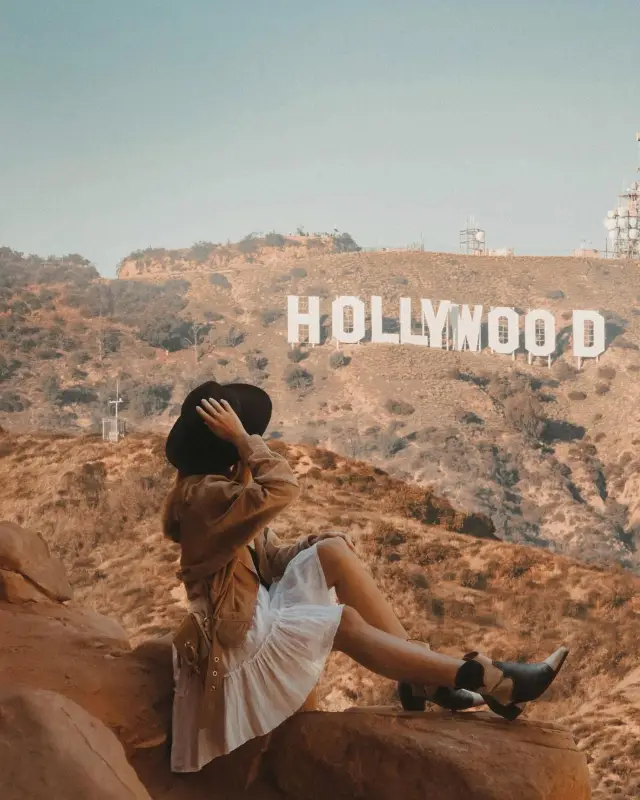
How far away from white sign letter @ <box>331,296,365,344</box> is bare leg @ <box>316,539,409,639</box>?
38.8ft

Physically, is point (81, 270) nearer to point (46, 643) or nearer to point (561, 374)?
point (561, 374)

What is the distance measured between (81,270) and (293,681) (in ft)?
41.4

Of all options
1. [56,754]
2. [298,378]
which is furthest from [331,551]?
[298,378]

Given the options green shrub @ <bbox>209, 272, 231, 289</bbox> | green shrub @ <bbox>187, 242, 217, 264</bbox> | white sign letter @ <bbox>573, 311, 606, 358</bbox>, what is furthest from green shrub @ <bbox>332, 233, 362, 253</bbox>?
white sign letter @ <bbox>573, 311, 606, 358</bbox>

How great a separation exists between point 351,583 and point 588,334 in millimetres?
13415

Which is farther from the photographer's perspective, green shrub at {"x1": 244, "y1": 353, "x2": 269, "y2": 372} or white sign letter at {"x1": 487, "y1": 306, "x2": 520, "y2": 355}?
white sign letter at {"x1": 487, "y1": 306, "x2": 520, "y2": 355}

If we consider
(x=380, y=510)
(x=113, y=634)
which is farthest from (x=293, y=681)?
(x=380, y=510)

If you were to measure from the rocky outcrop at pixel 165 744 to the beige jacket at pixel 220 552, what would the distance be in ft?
0.85

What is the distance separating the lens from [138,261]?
15.4m

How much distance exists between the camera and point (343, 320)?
15.2 metres

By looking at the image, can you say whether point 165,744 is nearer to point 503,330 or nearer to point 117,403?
point 117,403

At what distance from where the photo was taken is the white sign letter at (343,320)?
15.0m

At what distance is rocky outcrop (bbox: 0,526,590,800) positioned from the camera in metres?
2.72

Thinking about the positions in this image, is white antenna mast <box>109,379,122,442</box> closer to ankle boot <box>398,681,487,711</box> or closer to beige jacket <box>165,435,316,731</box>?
beige jacket <box>165,435,316,731</box>
